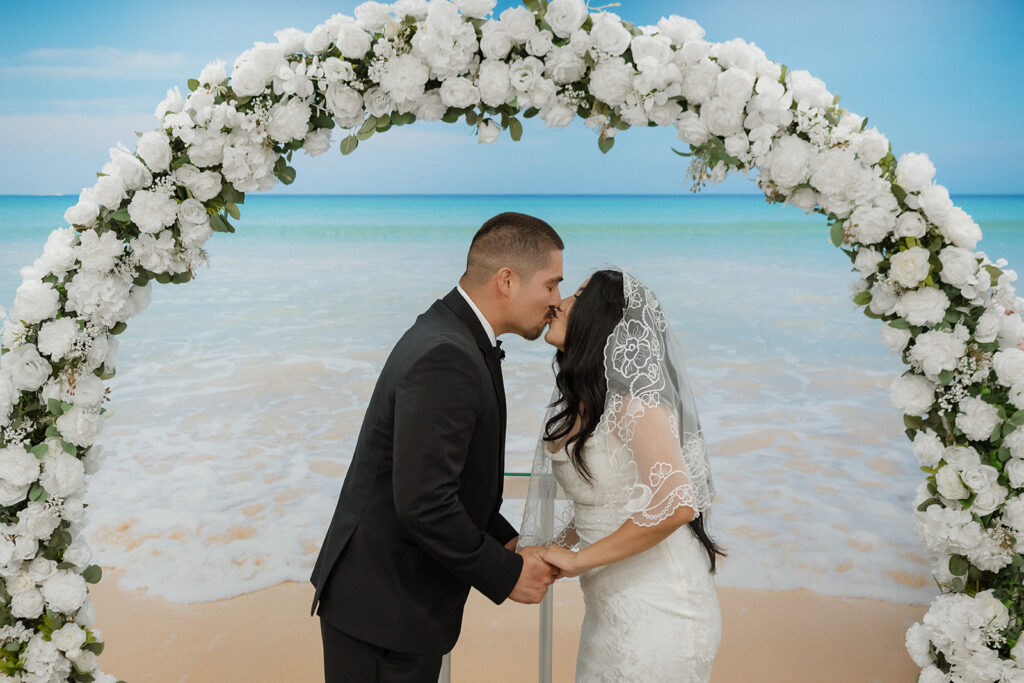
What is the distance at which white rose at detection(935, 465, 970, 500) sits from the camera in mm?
2367

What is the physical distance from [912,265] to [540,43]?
1176mm

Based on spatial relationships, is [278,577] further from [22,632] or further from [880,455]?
[880,455]

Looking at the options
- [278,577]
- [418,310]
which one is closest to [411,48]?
[278,577]

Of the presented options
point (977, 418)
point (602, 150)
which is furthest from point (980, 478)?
point (602, 150)

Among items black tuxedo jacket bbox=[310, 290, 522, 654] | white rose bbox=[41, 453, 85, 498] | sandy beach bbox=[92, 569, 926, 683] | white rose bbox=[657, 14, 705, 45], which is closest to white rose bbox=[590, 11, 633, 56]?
white rose bbox=[657, 14, 705, 45]

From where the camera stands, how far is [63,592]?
2.52m

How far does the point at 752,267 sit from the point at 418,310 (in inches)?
254

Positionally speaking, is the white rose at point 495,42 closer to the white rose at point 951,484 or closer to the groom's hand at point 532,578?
the groom's hand at point 532,578

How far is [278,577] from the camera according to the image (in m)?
5.54

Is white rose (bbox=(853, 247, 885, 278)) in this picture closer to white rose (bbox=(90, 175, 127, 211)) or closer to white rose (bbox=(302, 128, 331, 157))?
white rose (bbox=(302, 128, 331, 157))

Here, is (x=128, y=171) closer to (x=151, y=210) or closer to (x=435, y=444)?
(x=151, y=210)

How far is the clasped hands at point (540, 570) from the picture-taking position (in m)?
2.39

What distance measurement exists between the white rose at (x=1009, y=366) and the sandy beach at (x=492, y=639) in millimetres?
2309

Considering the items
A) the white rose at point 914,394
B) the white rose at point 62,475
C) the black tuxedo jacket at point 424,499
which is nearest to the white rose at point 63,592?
the white rose at point 62,475
